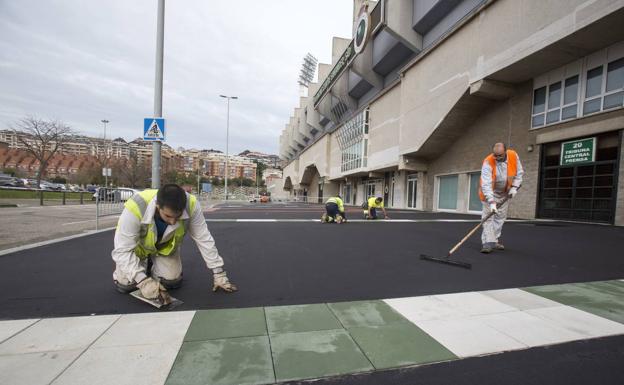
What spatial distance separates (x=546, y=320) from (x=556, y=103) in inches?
526

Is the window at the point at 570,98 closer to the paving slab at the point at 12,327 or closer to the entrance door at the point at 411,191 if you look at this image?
the entrance door at the point at 411,191

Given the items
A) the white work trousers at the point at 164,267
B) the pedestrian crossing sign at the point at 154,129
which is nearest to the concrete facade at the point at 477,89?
the white work trousers at the point at 164,267

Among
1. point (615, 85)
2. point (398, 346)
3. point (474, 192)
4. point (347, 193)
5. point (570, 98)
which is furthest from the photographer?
point (347, 193)

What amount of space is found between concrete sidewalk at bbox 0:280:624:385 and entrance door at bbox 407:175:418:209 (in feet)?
62.7

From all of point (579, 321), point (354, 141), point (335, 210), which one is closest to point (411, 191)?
point (354, 141)

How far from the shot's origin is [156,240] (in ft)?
9.24

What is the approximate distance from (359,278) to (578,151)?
1259 centimetres

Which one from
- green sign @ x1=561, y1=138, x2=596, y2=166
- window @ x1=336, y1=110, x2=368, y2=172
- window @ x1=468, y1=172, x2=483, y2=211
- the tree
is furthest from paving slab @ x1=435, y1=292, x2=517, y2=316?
the tree

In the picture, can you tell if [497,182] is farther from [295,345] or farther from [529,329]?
[295,345]

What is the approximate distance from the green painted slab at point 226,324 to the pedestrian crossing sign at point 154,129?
6.07 m

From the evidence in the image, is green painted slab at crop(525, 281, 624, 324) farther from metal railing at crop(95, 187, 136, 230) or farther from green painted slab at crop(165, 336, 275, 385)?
metal railing at crop(95, 187, 136, 230)

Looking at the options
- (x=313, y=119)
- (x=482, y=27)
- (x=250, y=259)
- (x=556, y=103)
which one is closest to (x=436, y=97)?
(x=482, y=27)

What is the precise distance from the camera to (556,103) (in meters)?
11.5

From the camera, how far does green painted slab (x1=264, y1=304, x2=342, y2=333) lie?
2.21 meters
